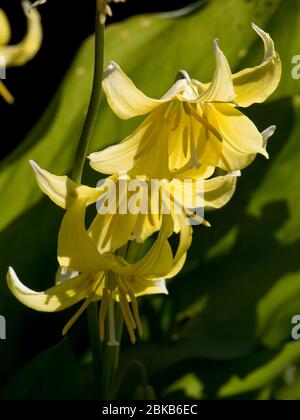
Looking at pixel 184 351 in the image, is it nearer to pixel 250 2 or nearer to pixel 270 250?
pixel 270 250

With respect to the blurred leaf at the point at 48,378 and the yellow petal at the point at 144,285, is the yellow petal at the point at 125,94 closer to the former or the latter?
the yellow petal at the point at 144,285

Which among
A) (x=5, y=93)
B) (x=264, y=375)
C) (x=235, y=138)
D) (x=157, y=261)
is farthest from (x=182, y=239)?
(x=264, y=375)

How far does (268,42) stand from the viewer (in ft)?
3.39

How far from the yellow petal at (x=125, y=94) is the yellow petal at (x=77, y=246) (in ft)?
0.40

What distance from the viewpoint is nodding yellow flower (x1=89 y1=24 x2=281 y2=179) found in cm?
103

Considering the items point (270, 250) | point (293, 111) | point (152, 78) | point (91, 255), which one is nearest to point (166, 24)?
point (152, 78)

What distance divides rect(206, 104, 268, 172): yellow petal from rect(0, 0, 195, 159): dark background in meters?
0.92

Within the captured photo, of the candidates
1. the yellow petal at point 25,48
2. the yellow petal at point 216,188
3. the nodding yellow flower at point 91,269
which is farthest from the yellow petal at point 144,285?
the yellow petal at point 25,48

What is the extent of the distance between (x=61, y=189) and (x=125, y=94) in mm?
132

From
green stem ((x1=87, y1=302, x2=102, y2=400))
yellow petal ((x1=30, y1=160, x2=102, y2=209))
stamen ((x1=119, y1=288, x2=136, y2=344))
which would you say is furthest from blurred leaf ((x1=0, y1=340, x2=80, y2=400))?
yellow petal ((x1=30, y1=160, x2=102, y2=209))

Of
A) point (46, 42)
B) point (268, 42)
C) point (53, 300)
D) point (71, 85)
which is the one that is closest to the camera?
point (268, 42)

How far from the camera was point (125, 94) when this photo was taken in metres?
1.02

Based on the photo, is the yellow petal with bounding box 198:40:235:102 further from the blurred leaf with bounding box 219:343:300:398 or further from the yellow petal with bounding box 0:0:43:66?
the blurred leaf with bounding box 219:343:300:398
